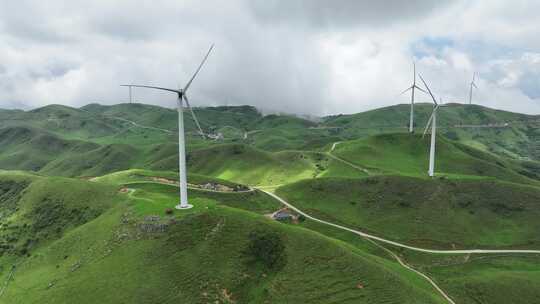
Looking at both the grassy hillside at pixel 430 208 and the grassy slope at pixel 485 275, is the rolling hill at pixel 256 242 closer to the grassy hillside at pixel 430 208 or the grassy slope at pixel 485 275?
the grassy slope at pixel 485 275

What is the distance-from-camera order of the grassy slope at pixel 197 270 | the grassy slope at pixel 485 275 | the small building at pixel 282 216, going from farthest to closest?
the small building at pixel 282 216 → the grassy slope at pixel 485 275 → the grassy slope at pixel 197 270

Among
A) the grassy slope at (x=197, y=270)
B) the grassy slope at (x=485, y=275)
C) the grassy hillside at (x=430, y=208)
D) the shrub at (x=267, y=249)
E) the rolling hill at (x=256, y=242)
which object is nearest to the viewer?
the grassy slope at (x=197, y=270)

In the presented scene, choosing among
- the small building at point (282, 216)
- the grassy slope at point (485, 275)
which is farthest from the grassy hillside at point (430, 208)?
the small building at point (282, 216)

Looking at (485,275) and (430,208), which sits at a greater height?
(430,208)

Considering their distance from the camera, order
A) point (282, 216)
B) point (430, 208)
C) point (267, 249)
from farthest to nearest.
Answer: point (430, 208) < point (282, 216) < point (267, 249)

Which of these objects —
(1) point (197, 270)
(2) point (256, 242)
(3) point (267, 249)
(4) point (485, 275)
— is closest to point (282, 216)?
(2) point (256, 242)

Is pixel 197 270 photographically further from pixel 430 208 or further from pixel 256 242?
pixel 430 208

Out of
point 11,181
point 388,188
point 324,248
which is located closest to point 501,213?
point 388,188
